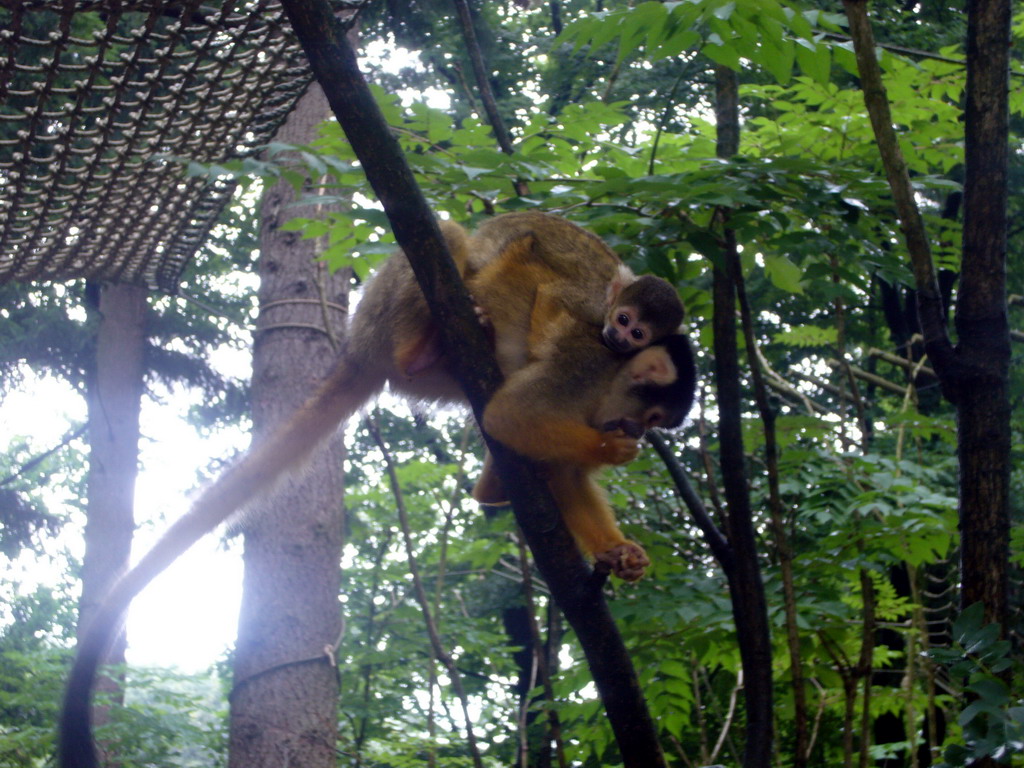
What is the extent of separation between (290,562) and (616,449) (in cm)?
324

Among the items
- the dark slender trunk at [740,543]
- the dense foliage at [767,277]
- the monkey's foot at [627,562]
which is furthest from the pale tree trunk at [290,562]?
the dark slender trunk at [740,543]

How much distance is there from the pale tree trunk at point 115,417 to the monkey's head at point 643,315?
7.79 meters

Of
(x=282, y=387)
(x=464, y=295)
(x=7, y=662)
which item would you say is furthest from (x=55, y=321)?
(x=464, y=295)

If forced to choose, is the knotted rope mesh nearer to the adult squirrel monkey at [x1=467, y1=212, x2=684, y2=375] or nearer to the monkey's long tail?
the monkey's long tail

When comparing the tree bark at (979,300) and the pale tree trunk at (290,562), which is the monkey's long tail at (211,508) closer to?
the pale tree trunk at (290,562)

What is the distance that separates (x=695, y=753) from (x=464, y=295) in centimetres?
436

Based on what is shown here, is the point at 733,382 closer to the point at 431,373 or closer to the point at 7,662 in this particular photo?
the point at 431,373

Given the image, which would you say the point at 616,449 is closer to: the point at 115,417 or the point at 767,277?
the point at 767,277

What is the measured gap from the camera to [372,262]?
3662mm

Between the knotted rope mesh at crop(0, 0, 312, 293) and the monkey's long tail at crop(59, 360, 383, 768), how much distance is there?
1.07 meters

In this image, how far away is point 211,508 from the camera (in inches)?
126

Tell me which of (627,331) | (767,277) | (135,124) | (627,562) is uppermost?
(135,124)

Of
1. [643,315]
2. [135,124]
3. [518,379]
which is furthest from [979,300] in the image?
[135,124]

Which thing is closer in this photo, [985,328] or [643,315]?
[985,328]
